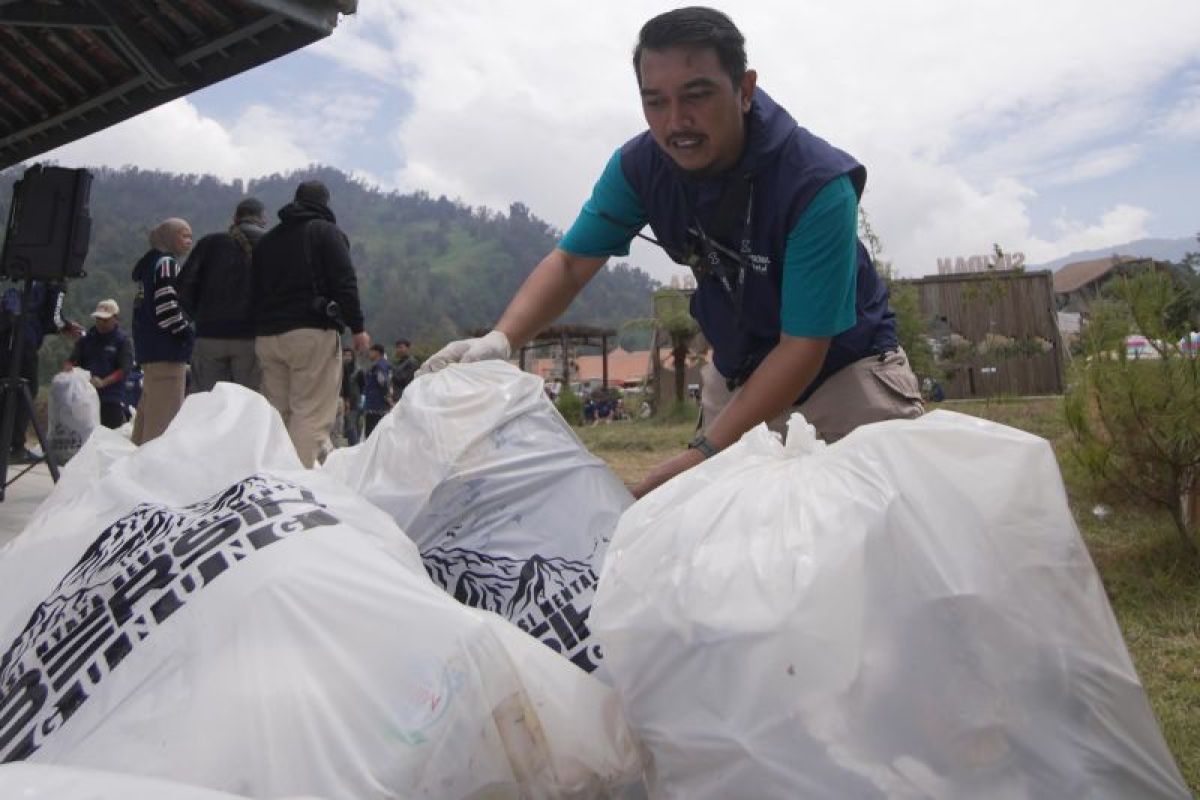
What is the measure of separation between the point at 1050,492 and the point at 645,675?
497mm

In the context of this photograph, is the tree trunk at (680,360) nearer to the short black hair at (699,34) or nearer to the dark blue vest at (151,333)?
the dark blue vest at (151,333)

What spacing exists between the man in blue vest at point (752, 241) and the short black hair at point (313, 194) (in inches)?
114

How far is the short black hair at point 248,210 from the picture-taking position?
4.78 metres

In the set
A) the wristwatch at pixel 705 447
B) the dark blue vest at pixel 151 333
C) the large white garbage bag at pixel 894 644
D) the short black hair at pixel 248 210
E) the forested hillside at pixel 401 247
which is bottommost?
the large white garbage bag at pixel 894 644

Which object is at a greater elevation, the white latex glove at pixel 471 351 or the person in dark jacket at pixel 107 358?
the person in dark jacket at pixel 107 358

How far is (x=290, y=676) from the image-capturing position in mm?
1028

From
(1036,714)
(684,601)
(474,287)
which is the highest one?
(474,287)

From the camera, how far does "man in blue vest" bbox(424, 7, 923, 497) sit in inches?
64.4

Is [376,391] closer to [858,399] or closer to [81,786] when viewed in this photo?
[858,399]

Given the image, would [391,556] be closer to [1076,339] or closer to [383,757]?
[383,757]

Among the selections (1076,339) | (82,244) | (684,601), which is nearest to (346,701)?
(684,601)

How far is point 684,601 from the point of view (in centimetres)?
108

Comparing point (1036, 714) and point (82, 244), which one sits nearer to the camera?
point (1036, 714)

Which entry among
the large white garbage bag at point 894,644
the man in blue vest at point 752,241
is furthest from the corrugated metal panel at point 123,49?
the large white garbage bag at point 894,644
